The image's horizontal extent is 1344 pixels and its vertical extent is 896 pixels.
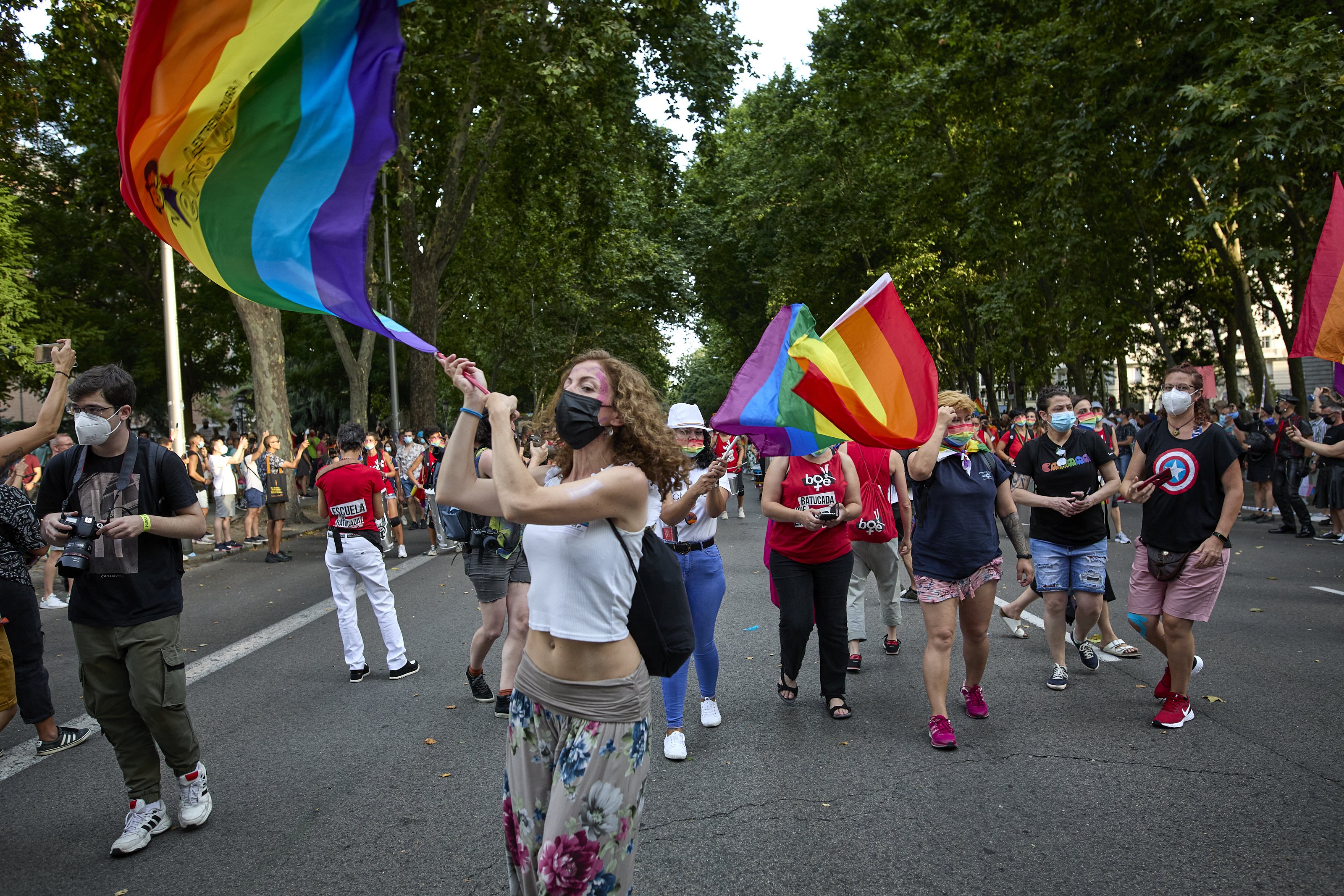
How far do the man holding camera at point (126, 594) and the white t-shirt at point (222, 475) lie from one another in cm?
1173

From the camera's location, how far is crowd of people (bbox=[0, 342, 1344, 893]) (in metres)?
2.81

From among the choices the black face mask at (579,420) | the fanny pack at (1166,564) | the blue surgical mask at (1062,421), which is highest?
the black face mask at (579,420)

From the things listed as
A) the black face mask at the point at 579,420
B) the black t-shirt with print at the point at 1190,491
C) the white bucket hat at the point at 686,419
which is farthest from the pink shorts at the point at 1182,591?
the black face mask at the point at 579,420

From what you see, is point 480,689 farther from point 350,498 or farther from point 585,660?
point 585,660

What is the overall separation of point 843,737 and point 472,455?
10.1 ft

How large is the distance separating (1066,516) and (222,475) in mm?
12922

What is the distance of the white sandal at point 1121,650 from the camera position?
6.91 m

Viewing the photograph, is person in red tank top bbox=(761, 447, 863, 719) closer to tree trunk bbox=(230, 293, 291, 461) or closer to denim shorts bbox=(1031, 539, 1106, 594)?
denim shorts bbox=(1031, 539, 1106, 594)

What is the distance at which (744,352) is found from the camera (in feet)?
155

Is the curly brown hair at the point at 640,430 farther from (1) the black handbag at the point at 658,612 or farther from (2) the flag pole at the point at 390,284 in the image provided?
(2) the flag pole at the point at 390,284

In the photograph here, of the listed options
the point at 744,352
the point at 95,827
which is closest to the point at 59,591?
the point at 95,827

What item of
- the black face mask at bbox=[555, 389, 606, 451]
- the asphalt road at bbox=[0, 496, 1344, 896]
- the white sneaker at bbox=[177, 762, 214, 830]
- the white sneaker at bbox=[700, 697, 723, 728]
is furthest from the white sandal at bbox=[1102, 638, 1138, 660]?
the white sneaker at bbox=[177, 762, 214, 830]

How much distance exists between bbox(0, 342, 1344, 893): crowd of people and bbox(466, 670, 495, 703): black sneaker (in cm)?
2

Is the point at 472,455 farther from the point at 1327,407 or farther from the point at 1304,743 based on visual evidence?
the point at 1327,407
